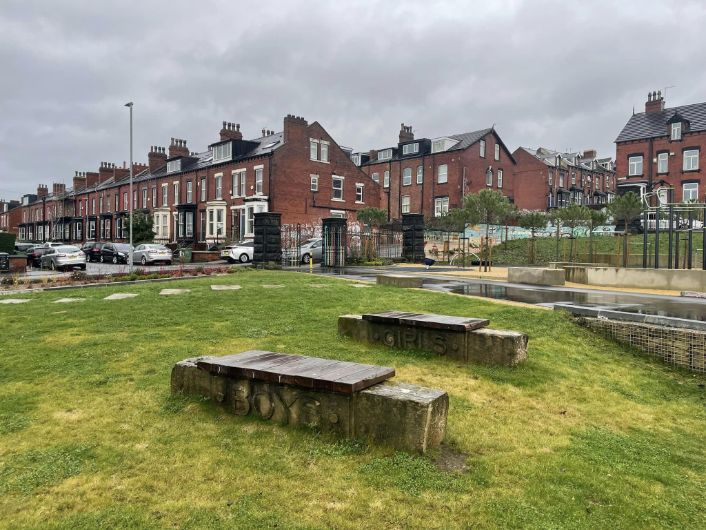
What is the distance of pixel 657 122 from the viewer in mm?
49281

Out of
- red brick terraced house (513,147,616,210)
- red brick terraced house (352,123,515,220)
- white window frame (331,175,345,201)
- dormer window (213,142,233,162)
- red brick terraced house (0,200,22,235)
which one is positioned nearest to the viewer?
dormer window (213,142,233,162)

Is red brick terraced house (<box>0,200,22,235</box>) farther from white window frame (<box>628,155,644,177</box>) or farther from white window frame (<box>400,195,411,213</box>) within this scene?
white window frame (<box>628,155,644,177</box>)

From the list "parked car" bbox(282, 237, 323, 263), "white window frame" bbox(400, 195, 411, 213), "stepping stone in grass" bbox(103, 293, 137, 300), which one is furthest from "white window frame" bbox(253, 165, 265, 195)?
"stepping stone in grass" bbox(103, 293, 137, 300)

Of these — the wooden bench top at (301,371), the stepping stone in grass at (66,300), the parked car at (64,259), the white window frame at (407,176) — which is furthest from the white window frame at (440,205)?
the wooden bench top at (301,371)

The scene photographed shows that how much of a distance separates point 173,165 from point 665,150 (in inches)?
1958

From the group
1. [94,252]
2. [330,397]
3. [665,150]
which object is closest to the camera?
[330,397]

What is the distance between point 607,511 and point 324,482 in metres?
1.78

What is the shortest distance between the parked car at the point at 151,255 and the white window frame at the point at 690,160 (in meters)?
45.5

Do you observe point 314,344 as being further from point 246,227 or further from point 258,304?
point 246,227

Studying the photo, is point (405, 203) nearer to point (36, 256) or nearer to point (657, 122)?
point (657, 122)

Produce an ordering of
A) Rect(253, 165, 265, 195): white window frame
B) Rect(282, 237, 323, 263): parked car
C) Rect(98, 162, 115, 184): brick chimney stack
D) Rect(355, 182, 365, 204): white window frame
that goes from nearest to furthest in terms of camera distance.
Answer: Rect(282, 237, 323, 263): parked car < Rect(253, 165, 265, 195): white window frame < Rect(355, 182, 365, 204): white window frame < Rect(98, 162, 115, 184): brick chimney stack

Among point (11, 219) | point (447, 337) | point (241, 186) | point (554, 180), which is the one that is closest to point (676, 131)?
point (554, 180)

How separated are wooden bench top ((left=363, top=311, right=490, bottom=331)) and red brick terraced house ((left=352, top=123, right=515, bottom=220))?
46017 millimetres

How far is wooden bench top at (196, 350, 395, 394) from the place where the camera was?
389 centimetres
